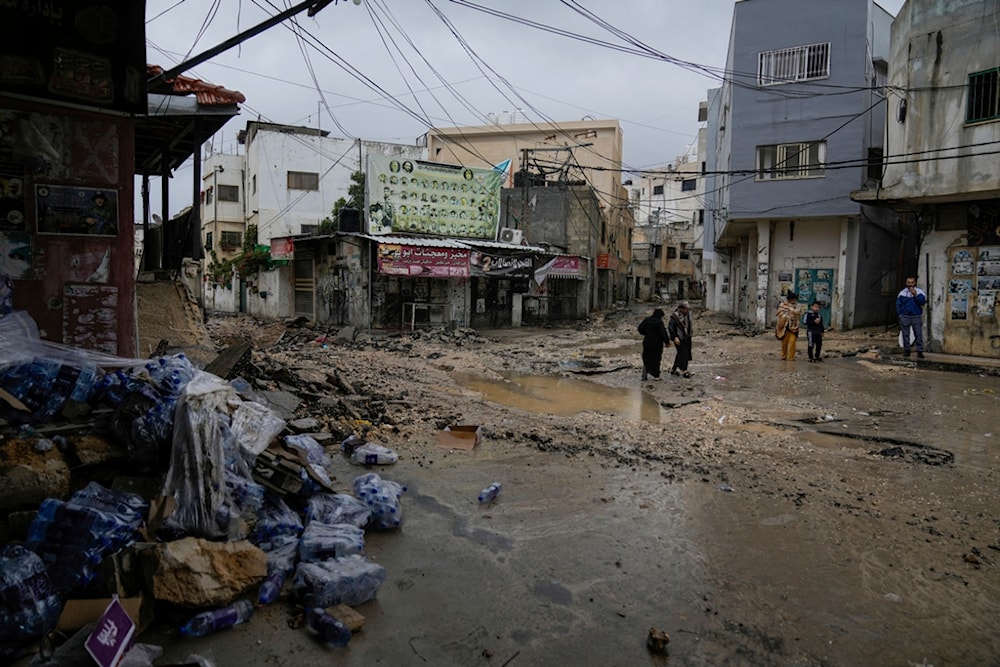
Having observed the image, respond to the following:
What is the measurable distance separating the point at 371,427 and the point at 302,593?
3792mm

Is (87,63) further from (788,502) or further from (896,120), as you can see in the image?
(896,120)

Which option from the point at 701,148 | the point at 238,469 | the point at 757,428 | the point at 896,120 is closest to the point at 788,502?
the point at 757,428

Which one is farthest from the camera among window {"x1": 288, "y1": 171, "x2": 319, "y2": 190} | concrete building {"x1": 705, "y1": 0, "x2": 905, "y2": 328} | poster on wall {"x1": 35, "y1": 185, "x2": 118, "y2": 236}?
window {"x1": 288, "y1": 171, "x2": 319, "y2": 190}

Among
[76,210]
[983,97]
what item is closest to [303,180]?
[983,97]

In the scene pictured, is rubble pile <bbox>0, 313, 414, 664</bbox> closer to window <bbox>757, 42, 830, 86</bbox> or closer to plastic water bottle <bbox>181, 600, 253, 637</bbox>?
plastic water bottle <bbox>181, 600, 253, 637</bbox>

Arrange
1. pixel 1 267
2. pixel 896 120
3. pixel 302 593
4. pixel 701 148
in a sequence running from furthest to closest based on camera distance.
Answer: pixel 701 148, pixel 896 120, pixel 1 267, pixel 302 593

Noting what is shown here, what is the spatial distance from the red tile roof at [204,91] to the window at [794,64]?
1876 cm

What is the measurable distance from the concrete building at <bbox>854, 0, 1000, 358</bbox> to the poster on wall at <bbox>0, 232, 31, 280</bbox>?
1663 centimetres

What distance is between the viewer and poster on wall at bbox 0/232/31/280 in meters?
4.80

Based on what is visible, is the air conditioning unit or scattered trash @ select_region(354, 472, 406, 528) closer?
scattered trash @ select_region(354, 472, 406, 528)

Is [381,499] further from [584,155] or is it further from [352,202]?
[584,155]

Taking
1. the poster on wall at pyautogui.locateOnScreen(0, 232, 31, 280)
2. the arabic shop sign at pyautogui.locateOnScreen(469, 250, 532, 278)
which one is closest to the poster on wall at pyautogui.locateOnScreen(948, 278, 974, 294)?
the arabic shop sign at pyautogui.locateOnScreen(469, 250, 532, 278)

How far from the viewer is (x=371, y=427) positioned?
709 centimetres

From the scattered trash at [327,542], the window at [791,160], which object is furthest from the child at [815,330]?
the scattered trash at [327,542]
